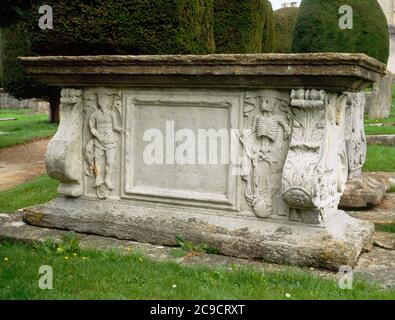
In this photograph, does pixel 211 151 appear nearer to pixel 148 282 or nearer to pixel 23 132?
pixel 148 282

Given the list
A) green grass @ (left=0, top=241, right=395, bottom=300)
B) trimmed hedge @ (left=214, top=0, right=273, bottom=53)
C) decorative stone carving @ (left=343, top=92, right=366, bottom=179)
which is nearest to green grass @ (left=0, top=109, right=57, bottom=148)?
trimmed hedge @ (left=214, top=0, right=273, bottom=53)

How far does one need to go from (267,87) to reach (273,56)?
0.32 meters

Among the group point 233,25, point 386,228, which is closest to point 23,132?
point 233,25

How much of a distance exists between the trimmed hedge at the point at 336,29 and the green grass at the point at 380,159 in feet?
13.7

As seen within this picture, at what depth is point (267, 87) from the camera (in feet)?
14.8

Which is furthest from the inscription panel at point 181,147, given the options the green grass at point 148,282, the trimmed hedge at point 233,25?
the trimmed hedge at point 233,25

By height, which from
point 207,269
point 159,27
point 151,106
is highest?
point 159,27

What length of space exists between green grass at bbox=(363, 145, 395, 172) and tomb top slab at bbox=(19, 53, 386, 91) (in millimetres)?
4369

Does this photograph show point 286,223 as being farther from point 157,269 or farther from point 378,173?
point 378,173

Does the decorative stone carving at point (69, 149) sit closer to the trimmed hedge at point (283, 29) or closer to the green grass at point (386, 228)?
the green grass at point (386, 228)

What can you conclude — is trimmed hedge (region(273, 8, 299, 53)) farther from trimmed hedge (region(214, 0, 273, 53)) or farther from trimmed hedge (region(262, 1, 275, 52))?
trimmed hedge (region(214, 0, 273, 53))

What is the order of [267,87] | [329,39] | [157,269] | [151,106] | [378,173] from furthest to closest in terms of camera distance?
[329,39] → [378,173] → [151,106] → [267,87] → [157,269]

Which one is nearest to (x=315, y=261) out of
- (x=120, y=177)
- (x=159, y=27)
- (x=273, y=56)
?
(x=273, y=56)

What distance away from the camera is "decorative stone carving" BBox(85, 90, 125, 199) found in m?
5.17
